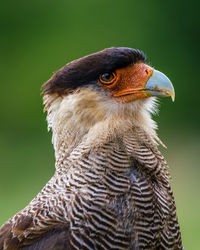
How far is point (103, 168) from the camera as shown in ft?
11.9

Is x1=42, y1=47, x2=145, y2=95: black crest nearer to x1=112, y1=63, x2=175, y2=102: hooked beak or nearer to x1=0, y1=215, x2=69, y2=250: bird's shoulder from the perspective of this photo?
x1=112, y1=63, x2=175, y2=102: hooked beak

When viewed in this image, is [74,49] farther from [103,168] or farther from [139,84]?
[103,168]

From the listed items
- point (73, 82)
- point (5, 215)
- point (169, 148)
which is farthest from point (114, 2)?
point (73, 82)

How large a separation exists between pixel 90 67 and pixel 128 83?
26 centimetres

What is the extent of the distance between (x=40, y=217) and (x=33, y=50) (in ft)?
26.7

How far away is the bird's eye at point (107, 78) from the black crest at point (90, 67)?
27 mm

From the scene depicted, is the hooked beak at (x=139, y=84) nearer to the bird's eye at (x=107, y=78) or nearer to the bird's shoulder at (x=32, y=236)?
the bird's eye at (x=107, y=78)

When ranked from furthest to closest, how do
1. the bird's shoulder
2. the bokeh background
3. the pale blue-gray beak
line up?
the bokeh background
the pale blue-gray beak
the bird's shoulder

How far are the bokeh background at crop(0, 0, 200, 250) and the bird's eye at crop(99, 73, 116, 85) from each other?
21.1ft

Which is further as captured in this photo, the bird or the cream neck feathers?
the cream neck feathers

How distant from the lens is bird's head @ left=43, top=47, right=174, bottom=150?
3725 mm

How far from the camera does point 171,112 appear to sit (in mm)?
10688

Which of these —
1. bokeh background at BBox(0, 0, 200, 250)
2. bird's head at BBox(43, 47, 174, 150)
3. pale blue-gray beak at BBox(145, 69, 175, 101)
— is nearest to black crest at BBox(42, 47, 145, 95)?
bird's head at BBox(43, 47, 174, 150)

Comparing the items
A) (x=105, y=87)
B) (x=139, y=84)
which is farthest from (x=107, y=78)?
(x=139, y=84)
